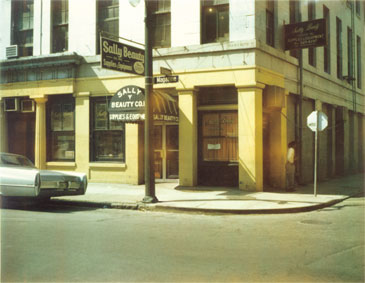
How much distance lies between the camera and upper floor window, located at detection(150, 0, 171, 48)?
48.4 ft

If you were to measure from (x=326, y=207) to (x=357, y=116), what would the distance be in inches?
632

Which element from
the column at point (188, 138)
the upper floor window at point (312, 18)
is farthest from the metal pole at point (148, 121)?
the upper floor window at point (312, 18)

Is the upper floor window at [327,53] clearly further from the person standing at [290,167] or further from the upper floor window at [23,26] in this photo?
the upper floor window at [23,26]

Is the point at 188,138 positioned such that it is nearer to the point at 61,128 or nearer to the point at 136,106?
the point at 136,106

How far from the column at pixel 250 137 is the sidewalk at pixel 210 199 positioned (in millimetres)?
517

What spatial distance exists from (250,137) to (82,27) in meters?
8.19

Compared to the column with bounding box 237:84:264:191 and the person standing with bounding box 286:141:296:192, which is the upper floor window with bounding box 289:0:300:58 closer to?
the column with bounding box 237:84:264:191

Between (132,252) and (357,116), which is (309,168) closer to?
(357,116)

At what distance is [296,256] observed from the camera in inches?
232

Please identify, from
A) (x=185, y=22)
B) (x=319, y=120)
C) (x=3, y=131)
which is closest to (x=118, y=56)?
(x=185, y=22)

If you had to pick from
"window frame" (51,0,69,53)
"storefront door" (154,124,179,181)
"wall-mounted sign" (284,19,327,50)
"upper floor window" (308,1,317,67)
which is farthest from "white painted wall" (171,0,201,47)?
"upper floor window" (308,1,317,67)

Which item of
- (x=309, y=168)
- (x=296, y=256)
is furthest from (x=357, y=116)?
(x=296, y=256)

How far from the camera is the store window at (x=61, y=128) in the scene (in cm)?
1656

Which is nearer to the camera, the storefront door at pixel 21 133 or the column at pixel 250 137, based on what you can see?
the column at pixel 250 137
